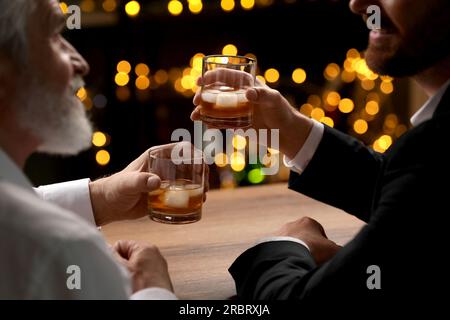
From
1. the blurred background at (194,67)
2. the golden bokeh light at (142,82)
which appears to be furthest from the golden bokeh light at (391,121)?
the golden bokeh light at (142,82)

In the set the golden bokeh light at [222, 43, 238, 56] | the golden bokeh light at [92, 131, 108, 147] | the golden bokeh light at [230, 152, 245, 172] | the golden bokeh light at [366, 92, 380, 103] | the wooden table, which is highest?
the golden bokeh light at [222, 43, 238, 56]

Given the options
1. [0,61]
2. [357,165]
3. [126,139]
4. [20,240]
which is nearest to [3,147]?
[0,61]

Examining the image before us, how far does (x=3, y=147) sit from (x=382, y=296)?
664 millimetres

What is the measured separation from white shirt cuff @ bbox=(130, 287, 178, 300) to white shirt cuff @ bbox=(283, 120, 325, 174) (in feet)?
2.05

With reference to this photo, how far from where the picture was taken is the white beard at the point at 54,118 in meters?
1.14

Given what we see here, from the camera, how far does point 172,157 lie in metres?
1.65

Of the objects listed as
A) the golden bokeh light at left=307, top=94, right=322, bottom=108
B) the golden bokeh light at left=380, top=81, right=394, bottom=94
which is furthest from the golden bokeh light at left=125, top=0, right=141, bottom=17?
the golden bokeh light at left=380, top=81, right=394, bottom=94

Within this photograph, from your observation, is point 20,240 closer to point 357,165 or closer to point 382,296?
point 382,296

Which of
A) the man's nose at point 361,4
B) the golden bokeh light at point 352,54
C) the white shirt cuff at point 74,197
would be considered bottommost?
the white shirt cuff at point 74,197

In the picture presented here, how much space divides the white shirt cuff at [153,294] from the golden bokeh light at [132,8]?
7.32 ft

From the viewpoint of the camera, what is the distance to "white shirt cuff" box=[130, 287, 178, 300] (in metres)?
1.24

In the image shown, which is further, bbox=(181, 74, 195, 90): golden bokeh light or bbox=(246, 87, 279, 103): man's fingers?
bbox=(181, 74, 195, 90): golden bokeh light

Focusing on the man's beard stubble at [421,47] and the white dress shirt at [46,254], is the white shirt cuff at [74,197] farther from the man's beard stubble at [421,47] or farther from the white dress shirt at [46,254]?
the man's beard stubble at [421,47]

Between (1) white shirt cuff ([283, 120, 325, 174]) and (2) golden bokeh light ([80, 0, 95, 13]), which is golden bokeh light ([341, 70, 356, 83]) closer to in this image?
(2) golden bokeh light ([80, 0, 95, 13])
